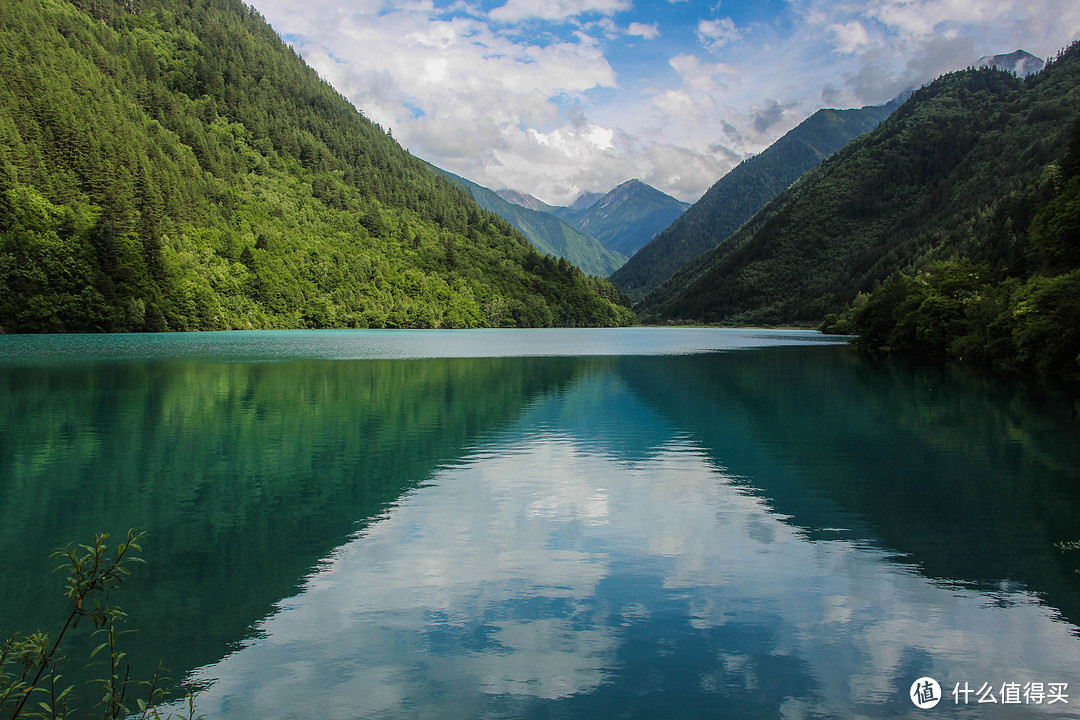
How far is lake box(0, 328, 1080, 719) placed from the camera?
861 centimetres

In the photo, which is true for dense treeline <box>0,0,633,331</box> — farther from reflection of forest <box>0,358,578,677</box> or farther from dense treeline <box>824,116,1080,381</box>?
dense treeline <box>824,116,1080,381</box>

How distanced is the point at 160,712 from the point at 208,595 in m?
3.51

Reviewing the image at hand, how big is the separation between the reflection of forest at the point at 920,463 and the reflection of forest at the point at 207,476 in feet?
33.4

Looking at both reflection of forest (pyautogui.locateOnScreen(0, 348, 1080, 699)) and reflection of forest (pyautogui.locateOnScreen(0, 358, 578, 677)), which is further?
reflection of forest (pyautogui.locateOnScreen(0, 348, 1080, 699))

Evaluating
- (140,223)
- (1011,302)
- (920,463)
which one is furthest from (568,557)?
(140,223)

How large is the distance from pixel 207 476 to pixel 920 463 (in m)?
21.8

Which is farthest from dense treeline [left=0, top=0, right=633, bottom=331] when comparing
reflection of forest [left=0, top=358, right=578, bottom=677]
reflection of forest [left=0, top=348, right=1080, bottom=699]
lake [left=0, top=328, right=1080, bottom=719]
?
lake [left=0, top=328, right=1080, bottom=719]

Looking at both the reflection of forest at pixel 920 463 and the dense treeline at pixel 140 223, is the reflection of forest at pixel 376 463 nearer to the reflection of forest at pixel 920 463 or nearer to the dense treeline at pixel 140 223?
the reflection of forest at pixel 920 463

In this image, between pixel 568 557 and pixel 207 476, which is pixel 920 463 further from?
pixel 207 476

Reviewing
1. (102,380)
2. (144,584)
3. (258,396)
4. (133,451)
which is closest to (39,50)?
(102,380)

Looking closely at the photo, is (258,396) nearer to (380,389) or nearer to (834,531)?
(380,389)

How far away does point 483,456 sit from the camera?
23219 millimetres

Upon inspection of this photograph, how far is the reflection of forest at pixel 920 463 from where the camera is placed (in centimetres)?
1373

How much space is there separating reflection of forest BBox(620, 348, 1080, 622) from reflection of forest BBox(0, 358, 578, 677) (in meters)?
10.2
